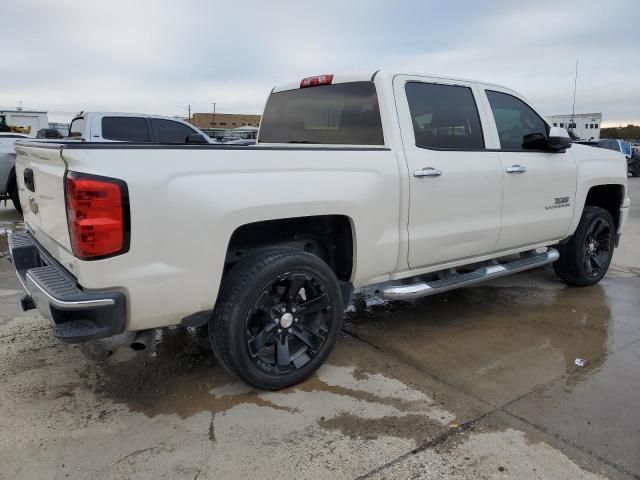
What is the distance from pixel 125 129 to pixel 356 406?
8.22 metres

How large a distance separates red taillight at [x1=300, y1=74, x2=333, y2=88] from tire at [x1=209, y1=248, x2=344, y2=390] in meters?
1.67

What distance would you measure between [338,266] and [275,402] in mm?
1021

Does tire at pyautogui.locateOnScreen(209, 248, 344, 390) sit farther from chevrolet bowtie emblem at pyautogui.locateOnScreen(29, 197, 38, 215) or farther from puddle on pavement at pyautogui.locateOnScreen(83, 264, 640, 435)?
chevrolet bowtie emblem at pyautogui.locateOnScreen(29, 197, 38, 215)

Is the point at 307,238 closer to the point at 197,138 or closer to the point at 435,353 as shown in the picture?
the point at 435,353

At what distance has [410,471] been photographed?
8.32 feet

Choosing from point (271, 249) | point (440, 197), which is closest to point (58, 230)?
point (271, 249)

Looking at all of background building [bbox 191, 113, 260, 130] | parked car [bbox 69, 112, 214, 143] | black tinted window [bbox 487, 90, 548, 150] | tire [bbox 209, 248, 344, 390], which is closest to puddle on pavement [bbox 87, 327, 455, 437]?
tire [bbox 209, 248, 344, 390]

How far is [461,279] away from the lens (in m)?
4.14

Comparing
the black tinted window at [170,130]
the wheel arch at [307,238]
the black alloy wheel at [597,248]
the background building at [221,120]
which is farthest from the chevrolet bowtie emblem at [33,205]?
the background building at [221,120]

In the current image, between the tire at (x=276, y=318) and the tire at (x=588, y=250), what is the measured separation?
311 cm

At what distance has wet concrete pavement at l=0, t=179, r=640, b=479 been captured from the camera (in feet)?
8.51

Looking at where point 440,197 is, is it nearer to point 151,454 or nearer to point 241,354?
point 241,354

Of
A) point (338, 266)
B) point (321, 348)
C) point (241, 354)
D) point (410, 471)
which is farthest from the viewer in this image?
point (338, 266)

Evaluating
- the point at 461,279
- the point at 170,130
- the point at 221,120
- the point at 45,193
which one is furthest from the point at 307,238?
the point at 221,120
